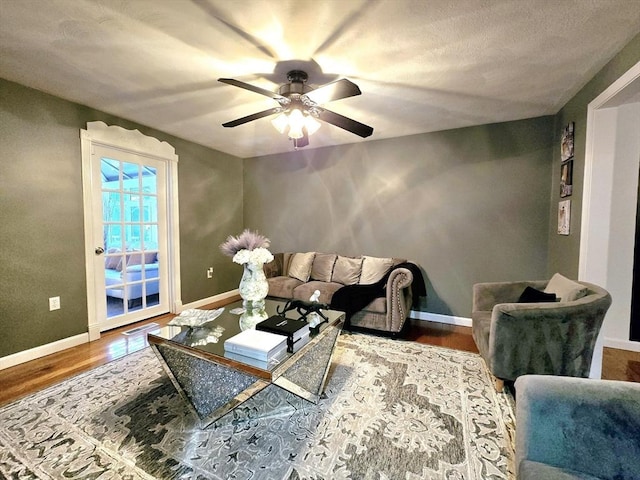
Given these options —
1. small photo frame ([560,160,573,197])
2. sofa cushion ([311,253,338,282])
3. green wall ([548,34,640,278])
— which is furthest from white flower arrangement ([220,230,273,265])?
small photo frame ([560,160,573,197])

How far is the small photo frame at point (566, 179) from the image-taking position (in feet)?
8.60

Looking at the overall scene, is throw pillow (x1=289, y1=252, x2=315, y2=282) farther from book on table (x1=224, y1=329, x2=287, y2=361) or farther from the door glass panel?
book on table (x1=224, y1=329, x2=287, y2=361)

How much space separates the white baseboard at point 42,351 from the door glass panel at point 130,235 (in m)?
0.38

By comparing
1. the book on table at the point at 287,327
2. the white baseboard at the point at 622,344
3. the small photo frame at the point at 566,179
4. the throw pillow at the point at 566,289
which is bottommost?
the white baseboard at the point at 622,344

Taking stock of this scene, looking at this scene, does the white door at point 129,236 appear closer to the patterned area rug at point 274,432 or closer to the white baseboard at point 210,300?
the white baseboard at point 210,300

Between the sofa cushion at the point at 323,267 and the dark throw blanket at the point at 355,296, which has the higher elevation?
the sofa cushion at the point at 323,267

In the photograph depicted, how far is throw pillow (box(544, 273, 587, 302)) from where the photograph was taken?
1.88m

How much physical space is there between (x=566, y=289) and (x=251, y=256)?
2.29 meters

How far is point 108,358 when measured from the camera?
8.19 feet

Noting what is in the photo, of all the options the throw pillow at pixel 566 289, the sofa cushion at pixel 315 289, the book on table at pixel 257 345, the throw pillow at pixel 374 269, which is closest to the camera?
the book on table at pixel 257 345

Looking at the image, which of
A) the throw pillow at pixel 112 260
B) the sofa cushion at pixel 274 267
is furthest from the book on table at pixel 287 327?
the throw pillow at pixel 112 260

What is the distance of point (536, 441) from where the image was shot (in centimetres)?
93

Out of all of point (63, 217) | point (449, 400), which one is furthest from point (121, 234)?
point (449, 400)

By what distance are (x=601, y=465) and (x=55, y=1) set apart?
2.98 m
